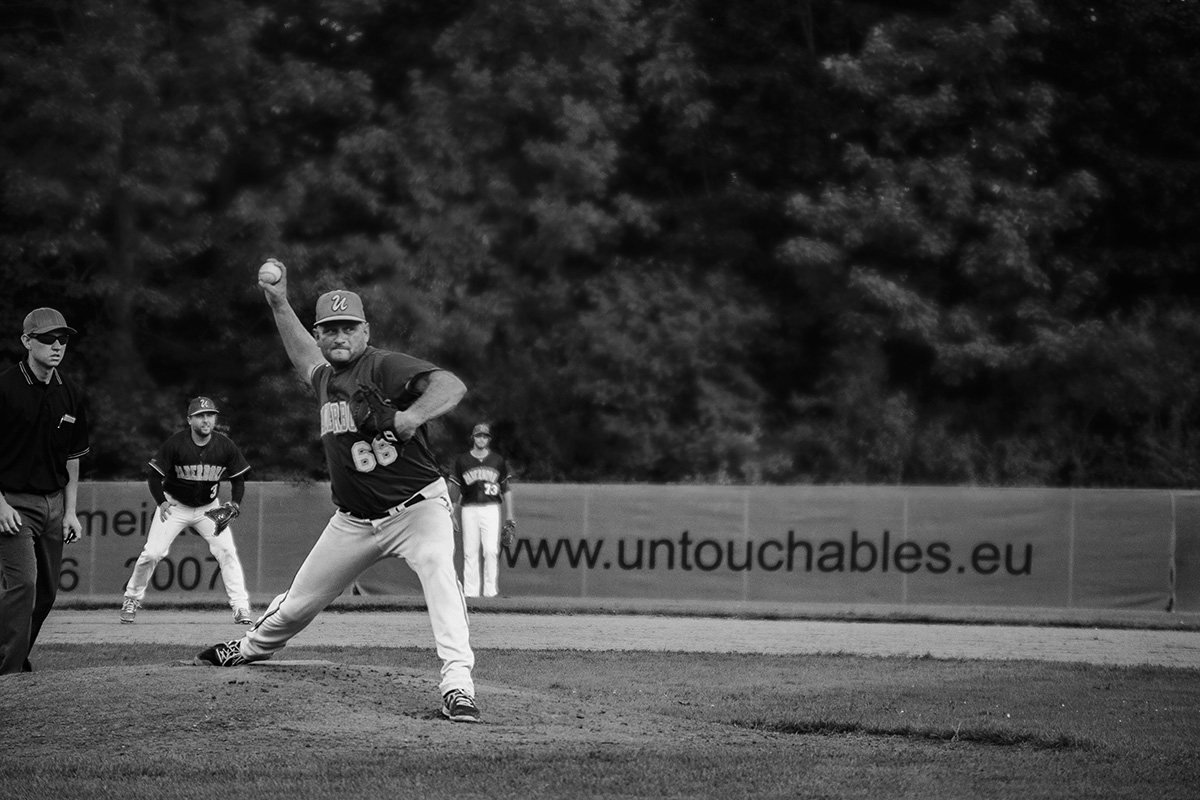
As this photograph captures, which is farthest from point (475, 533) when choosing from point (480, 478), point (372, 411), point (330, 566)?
point (372, 411)

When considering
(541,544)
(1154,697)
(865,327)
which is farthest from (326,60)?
(1154,697)

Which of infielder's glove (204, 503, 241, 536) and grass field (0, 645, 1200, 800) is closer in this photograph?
grass field (0, 645, 1200, 800)

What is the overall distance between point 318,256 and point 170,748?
742 inches

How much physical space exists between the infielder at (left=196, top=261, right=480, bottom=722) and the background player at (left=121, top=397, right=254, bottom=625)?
610cm

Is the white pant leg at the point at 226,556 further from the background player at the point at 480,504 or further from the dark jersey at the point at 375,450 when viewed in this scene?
the dark jersey at the point at 375,450

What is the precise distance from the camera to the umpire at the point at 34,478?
8703 mm

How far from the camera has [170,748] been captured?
275 inches

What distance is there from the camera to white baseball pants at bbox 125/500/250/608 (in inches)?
546

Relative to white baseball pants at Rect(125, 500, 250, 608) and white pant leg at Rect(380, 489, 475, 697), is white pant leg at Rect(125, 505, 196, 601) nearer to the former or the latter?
white baseball pants at Rect(125, 500, 250, 608)

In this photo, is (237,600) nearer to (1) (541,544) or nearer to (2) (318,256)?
(1) (541,544)

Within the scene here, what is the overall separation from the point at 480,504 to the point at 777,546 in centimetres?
423

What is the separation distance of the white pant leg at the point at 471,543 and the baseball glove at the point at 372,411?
8729 millimetres

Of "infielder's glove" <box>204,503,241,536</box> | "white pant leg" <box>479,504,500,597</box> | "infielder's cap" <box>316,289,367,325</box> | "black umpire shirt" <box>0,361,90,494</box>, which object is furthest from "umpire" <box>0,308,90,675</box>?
"white pant leg" <box>479,504,500,597</box>

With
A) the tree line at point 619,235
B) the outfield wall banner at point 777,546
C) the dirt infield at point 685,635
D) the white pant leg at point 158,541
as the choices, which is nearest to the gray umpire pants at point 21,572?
the dirt infield at point 685,635
